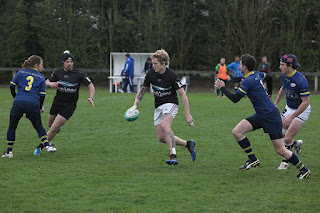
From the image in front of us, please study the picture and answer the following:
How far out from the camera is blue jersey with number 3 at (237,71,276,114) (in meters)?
7.78

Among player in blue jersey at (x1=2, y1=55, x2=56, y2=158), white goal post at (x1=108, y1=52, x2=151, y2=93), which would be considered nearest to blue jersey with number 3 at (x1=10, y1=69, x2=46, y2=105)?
player in blue jersey at (x1=2, y1=55, x2=56, y2=158)

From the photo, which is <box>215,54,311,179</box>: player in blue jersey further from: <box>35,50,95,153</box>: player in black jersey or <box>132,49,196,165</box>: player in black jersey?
<box>35,50,95,153</box>: player in black jersey

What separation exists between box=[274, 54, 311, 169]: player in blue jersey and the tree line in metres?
24.5

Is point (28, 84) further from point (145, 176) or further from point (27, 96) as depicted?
point (145, 176)

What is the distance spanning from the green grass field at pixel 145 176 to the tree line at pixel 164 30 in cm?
→ 2072

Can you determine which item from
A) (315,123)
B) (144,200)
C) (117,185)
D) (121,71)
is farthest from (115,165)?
(121,71)

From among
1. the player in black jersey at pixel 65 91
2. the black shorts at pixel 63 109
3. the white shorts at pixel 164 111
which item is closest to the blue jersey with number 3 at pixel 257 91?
the white shorts at pixel 164 111

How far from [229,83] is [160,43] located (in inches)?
212

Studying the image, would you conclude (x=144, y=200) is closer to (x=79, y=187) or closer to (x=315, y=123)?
(x=79, y=187)

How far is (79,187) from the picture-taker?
23.0 ft

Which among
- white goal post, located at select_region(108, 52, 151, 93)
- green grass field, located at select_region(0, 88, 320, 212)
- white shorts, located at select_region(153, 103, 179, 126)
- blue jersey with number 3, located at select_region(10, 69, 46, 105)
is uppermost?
blue jersey with number 3, located at select_region(10, 69, 46, 105)

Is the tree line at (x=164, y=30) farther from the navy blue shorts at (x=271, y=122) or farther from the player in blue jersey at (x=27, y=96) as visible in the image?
the navy blue shorts at (x=271, y=122)

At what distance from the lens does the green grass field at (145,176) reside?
20.3 feet

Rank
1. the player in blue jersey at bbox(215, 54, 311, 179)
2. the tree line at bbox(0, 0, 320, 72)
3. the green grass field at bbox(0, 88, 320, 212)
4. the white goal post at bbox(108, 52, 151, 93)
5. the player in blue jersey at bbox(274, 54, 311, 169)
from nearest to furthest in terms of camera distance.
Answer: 1. the green grass field at bbox(0, 88, 320, 212)
2. the player in blue jersey at bbox(215, 54, 311, 179)
3. the player in blue jersey at bbox(274, 54, 311, 169)
4. the white goal post at bbox(108, 52, 151, 93)
5. the tree line at bbox(0, 0, 320, 72)
